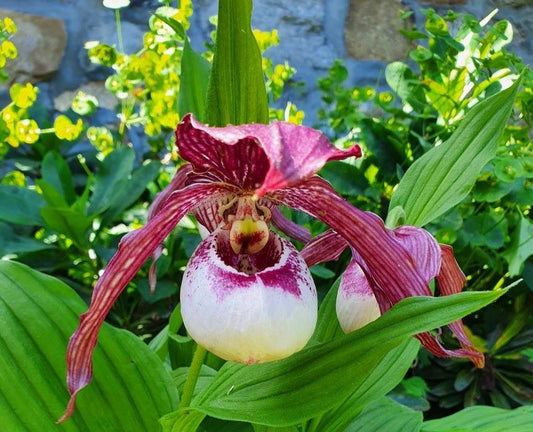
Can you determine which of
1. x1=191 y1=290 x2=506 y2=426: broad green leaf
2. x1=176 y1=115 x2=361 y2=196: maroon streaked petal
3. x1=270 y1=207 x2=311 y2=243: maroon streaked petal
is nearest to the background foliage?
x1=270 y1=207 x2=311 y2=243: maroon streaked petal

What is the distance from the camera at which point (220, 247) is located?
24.0 inches

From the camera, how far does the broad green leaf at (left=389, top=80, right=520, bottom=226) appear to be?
733 mm

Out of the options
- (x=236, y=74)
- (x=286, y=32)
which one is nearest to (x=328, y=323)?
(x=236, y=74)

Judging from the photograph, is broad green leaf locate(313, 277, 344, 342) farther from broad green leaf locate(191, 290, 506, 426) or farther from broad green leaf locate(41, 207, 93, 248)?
broad green leaf locate(41, 207, 93, 248)

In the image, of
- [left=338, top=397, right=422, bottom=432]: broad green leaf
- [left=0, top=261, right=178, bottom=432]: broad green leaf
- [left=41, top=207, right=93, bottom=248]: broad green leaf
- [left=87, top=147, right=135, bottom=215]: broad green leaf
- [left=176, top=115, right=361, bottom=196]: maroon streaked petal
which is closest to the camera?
[left=176, top=115, right=361, bottom=196]: maroon streaked petal

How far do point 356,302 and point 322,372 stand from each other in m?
0.10

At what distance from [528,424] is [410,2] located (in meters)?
1.48

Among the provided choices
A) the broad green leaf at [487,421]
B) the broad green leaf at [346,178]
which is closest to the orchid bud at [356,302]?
the broad green leaf at [487,421]

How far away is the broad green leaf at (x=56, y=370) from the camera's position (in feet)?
2.09

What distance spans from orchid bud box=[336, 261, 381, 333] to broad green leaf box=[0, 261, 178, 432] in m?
0.22

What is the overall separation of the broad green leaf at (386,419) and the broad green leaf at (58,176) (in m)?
0.78

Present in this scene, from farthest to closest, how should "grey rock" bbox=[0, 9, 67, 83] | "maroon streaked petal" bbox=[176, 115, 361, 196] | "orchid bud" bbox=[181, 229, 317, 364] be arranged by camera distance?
"grey rock" bbox=[0, 9, 67, 83]
"orchid bud" bbox=[181, 229, 317, 364]
"maroon streaked petal" bbox=[176, 115, 361, 196]

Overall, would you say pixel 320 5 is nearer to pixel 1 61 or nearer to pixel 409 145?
pixel 409 145

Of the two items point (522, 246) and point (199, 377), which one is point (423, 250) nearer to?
point (199, 377)
